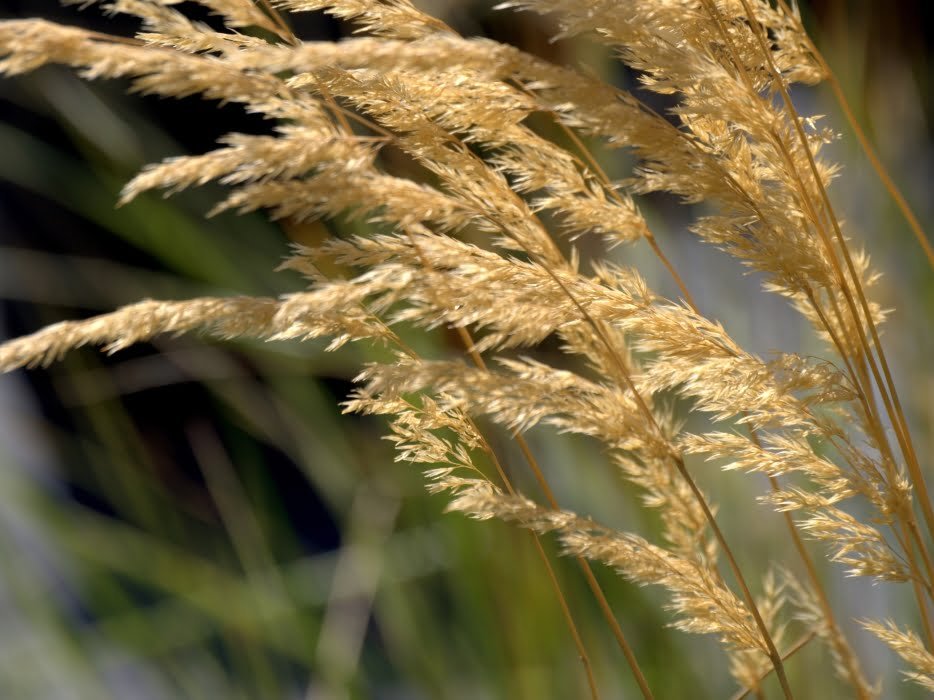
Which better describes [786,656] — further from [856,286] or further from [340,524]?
[340,524]

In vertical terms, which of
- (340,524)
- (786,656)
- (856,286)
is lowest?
(340,524)

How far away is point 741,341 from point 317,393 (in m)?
0.61

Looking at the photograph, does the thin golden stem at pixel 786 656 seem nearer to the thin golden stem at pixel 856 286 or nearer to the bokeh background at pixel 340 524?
the thin golden stem at pixel 856 286

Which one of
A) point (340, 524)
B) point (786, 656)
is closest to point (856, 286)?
point (786, 656)

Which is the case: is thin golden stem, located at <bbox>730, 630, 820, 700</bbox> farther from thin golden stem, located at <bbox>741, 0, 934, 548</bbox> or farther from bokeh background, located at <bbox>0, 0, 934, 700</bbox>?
bokeh background, located at <bbox>0, 0, 934, 700</bbox>

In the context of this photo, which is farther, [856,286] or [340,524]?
[340,524]

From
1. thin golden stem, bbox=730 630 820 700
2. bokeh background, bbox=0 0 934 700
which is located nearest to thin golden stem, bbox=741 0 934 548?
thin golden stem, bbox=730 630 820 700

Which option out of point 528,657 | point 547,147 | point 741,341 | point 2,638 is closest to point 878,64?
point 741,341

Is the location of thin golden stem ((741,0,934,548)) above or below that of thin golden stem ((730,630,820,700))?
above

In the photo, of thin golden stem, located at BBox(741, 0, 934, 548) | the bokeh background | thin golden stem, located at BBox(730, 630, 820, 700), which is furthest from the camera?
the bokeh background

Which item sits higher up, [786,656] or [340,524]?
[786,656]

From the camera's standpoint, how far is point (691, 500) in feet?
2.62

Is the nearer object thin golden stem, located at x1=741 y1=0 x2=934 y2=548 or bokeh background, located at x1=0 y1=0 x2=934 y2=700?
thin golden stem, located at x1=741 y1=0 x2=934 y2=548

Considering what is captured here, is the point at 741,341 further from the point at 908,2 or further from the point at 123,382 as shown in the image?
the point at 908,2
